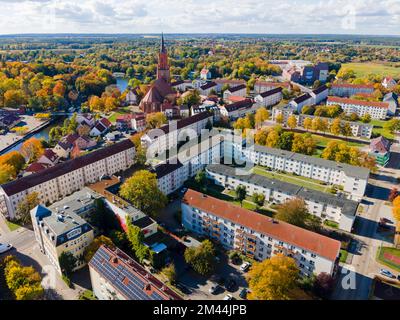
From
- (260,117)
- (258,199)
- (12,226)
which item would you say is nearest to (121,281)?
(258,199)

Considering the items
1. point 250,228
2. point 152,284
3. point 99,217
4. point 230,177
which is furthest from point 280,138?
point 152,284

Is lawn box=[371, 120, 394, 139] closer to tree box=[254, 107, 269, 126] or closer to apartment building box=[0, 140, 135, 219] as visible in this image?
tree box=[254, 107, 269, 126]

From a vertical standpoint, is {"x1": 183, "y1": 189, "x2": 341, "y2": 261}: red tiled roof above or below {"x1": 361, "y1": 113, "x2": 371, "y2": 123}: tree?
below

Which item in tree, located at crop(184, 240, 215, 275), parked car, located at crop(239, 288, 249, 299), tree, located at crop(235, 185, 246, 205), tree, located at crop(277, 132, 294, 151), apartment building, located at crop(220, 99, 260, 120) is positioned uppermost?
apartment building, located at crop(220, 99, 260, 120)

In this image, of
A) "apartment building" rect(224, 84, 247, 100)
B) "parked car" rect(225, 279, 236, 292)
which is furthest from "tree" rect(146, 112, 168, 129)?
"parked car" rect(225, 279, 236, 292)

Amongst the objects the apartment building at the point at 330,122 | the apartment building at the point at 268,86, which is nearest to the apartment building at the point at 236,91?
the apartment building at the point at 268,86

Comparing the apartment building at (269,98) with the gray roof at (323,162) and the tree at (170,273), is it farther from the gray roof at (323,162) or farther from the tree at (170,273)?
the tree at (170,273)

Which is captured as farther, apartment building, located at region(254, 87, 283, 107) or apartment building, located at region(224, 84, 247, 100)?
apartment building, located at region(224, 84, 247, 100)

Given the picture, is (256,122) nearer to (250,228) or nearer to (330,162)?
(330,162)
